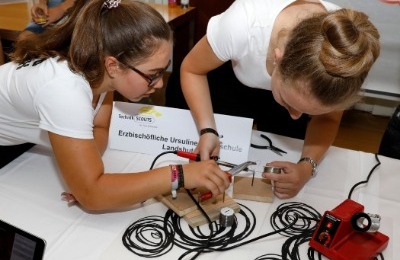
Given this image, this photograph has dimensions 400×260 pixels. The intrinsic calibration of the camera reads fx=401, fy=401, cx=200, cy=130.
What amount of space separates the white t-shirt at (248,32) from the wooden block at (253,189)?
0.99ft

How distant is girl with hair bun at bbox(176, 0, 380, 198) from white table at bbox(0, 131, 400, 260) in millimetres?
73

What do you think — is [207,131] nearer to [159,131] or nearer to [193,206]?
[159,131]

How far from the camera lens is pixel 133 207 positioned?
1.00 metres

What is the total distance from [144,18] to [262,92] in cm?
64

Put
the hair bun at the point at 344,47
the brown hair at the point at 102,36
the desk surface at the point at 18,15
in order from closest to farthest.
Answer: the hair bun at the point at 344,47, the brown hair at the point at 102,36, the desk surface at the point at 18,15

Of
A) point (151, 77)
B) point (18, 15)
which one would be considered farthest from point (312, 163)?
point (18, 15)

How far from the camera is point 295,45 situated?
0.90 metres

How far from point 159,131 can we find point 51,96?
385mm

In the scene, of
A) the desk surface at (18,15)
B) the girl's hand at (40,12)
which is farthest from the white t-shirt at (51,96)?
the desk surface at (18,15)

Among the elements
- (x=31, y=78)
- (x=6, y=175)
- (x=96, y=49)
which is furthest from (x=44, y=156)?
(x=96, y=49)

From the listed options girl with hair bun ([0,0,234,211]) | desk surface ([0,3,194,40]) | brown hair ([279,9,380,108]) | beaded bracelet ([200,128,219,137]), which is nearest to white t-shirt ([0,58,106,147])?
girl with hair bun ([0,0,234,211])

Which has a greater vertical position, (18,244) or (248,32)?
(248,32)

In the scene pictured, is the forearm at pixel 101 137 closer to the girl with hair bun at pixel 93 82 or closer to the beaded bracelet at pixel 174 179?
the girl with hair bun at pixel 93 82

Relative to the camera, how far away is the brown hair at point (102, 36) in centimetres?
93
